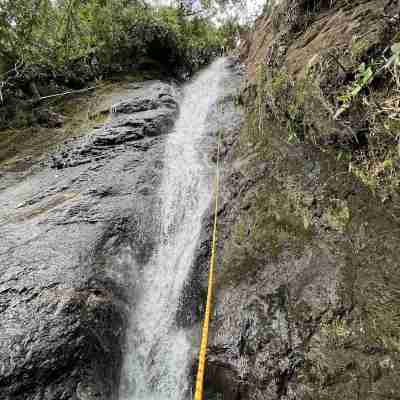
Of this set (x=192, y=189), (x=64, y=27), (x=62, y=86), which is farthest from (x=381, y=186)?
(x=64, y=27)

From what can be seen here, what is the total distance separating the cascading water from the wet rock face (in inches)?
7.6

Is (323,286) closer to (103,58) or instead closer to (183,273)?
(183,273)

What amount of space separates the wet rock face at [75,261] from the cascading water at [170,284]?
0.63 ft

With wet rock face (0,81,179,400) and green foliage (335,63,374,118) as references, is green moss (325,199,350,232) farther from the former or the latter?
wet rock face (0,81,179,400)

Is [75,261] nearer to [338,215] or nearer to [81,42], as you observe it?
[338,215]

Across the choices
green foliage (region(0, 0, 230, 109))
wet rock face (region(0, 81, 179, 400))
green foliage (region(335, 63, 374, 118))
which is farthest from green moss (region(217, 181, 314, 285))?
green foliage (region(0, 0, 230, 109))

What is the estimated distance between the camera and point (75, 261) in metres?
3.53

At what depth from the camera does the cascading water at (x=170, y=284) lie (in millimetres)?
2971

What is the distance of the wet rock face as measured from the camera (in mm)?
2604

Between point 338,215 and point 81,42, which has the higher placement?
point 81,42

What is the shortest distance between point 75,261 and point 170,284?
4.23 feet

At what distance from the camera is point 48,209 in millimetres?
4625

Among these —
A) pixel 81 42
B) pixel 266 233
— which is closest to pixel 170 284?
pixel 266 233

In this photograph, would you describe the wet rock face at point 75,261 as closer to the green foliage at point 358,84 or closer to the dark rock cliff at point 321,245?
the dark rock cliff at point 321,245
